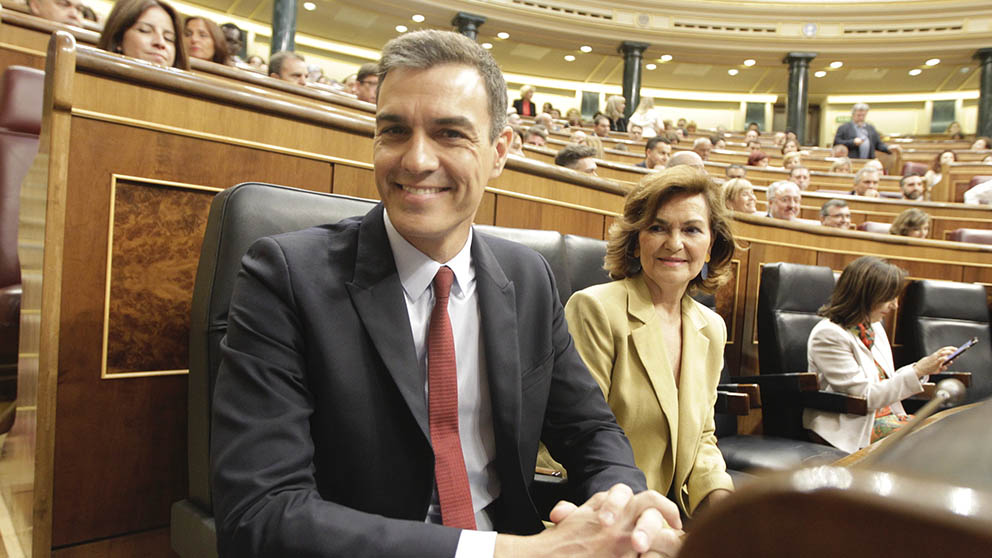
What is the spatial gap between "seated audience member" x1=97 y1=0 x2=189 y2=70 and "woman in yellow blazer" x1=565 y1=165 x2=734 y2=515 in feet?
3.47

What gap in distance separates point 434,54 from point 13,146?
1.02 meters

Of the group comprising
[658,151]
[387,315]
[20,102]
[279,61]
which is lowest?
[387,315]

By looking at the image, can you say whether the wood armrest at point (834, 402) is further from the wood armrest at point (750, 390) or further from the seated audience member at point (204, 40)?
the seated audience member at point (204, 40)

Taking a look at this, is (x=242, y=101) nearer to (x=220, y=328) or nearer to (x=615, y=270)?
(x=220, y=328)

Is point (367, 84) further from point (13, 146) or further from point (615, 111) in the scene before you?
point (615, 111)

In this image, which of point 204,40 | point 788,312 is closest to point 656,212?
point 788,312

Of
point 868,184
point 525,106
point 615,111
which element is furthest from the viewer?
point 525,106

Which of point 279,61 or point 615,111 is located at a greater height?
point 615,111

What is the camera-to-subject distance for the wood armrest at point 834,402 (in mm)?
1450

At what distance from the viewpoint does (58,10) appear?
6.19 feet

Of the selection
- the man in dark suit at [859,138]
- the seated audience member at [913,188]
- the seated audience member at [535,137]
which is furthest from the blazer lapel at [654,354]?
the man in dark suit at [859,138]

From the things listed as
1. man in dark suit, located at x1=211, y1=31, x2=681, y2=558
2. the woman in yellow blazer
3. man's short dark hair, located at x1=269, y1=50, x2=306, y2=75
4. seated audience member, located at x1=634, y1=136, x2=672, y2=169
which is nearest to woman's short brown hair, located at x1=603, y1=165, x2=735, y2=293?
the woman in yellow blazer

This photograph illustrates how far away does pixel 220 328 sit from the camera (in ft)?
2.08

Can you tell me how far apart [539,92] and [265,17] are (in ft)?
14.3
